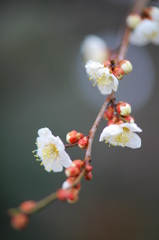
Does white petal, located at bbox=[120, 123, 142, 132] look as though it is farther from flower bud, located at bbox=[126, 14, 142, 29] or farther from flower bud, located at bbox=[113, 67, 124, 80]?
flower bud, located at bbox=[126, 14, 142, 29]

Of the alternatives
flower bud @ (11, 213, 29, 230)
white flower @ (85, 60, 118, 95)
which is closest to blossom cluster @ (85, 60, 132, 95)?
white flower @ (85, 60, 118, 95)

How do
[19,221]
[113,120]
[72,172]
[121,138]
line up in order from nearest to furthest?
1. [19,221]
2. [72,172]
3. [113,120]
4. [121,138]

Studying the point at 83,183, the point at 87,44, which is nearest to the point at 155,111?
the point at 83,183

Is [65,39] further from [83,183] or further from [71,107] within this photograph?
[83,183]

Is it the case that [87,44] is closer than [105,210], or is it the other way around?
[87,44]

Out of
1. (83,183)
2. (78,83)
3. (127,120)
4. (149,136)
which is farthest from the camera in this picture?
(78,83)

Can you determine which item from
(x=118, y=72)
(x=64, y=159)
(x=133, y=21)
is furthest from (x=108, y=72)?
(x=133, y=21)

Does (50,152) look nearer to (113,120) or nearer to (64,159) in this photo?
(64,159)
